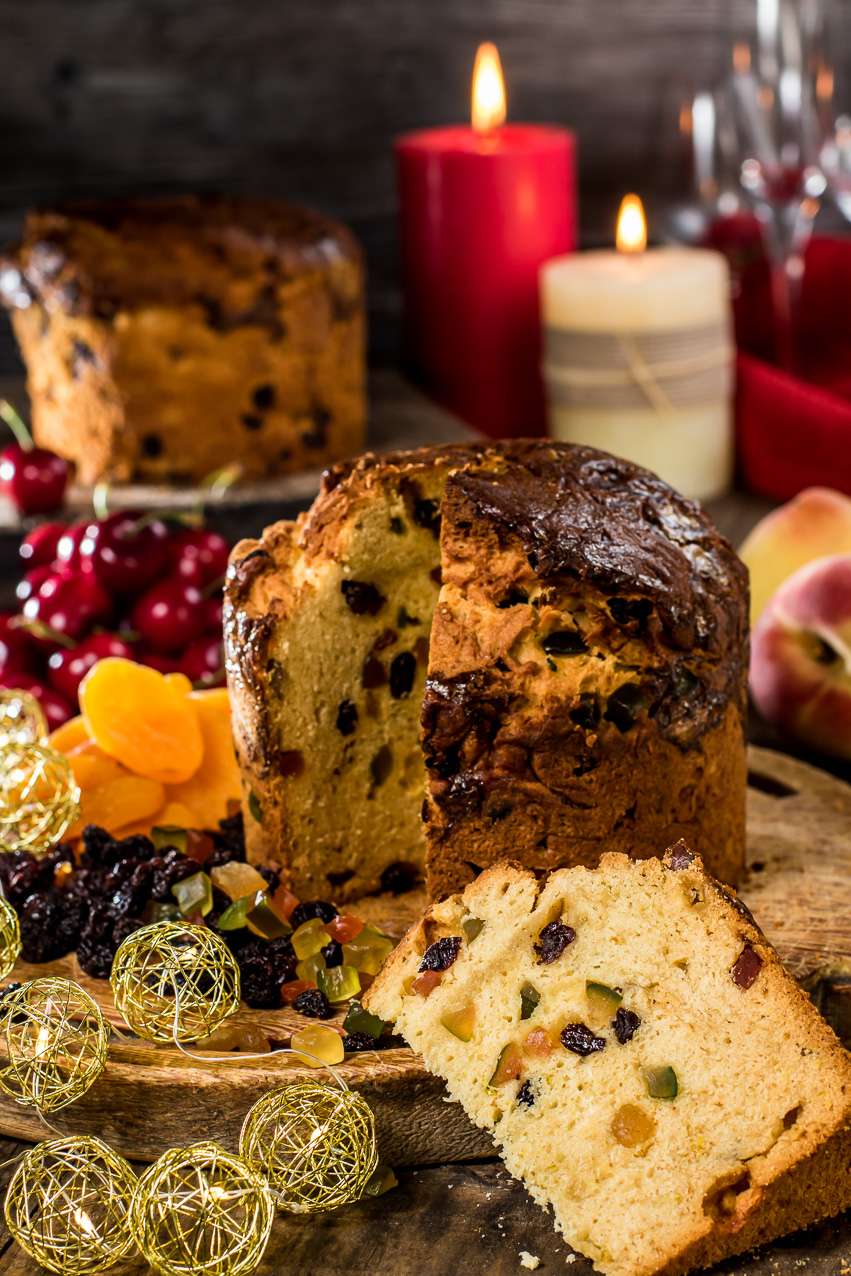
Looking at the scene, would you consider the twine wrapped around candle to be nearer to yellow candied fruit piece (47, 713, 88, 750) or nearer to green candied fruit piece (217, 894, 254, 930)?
yellow candied fruit piece (47, 713, 88, 750)

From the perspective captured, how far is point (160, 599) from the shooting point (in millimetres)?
3141

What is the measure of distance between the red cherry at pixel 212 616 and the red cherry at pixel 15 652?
0.34m

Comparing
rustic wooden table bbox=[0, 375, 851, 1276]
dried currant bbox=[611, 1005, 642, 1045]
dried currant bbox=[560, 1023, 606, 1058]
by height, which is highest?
dried currant bbox=[611, 1005, 642, 1045]

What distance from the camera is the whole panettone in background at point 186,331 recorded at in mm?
3832

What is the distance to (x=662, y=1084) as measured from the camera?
1.91m

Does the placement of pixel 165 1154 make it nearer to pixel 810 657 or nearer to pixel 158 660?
pixel 158 660

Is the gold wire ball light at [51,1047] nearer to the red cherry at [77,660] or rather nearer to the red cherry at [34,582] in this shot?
the red cherry at [77,660]

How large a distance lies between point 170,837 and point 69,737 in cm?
34

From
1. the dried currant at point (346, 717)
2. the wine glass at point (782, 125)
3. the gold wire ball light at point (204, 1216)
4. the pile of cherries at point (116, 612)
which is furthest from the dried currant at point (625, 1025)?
the wine glass at point (782, 125)

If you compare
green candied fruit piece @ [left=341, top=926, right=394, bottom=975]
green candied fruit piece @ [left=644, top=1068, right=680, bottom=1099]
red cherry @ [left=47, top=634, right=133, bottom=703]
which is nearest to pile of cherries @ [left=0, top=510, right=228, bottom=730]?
red cherry @ [left=47, top=634, right=133, bottom=703]

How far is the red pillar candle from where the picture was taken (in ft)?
14.6

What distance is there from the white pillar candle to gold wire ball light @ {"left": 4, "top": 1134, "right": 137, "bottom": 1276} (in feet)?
9.09

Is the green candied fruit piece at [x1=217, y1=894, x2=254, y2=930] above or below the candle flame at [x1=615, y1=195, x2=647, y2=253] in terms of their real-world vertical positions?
below

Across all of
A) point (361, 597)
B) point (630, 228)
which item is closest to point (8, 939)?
point (361, 597)
